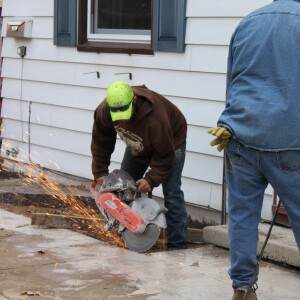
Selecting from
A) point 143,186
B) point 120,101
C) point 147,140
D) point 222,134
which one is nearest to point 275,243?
point 143,186

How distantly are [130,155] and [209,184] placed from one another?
1200 millimetres

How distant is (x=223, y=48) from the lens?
7.63 m

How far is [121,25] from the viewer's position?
9.06 m

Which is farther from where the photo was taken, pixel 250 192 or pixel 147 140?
pixel 147 140

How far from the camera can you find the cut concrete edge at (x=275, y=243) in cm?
609

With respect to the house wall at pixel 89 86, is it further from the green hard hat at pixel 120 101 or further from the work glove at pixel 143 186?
the green hard hat at pixel 120 101

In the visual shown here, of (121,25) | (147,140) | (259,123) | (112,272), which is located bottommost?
(112,272)

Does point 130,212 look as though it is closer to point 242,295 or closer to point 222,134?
point 242,295

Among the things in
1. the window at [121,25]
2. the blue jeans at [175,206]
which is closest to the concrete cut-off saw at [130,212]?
the blue jeans at [175,206]

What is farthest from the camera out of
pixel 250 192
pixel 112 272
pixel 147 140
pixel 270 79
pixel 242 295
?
pixel 147 140

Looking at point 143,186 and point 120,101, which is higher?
point 120,101

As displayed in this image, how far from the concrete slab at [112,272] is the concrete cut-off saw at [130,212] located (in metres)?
0.15

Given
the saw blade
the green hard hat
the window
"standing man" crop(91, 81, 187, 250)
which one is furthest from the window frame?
the saw blade

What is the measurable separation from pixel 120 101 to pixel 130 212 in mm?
918
